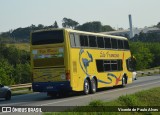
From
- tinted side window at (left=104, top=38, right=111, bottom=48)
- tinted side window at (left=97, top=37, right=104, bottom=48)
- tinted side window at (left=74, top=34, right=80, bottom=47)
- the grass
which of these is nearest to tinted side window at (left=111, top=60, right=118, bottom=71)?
tinted side window at (left=104, top=38, right=111, bottom=48)

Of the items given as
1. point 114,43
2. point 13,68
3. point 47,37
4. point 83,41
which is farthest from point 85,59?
point 13,68

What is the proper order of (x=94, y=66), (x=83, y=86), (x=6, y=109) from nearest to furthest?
(x=6, y=109), (x=83, y=86), (x=94, y=66)

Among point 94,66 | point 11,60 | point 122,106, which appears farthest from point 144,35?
point 122,106

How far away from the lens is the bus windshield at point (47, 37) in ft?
80.0

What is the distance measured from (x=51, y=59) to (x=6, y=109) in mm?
5727

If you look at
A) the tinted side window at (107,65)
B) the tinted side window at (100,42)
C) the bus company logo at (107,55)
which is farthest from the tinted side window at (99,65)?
the tinted side window at (100,42)

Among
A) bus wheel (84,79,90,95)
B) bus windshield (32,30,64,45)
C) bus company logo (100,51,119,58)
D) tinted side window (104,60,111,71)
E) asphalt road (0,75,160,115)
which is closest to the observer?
asphalt road (0,75,160,115)

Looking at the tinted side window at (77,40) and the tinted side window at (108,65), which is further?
the tinted side window at (108,65)

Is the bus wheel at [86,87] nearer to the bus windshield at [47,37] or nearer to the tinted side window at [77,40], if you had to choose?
the tinted side window at [77,40]

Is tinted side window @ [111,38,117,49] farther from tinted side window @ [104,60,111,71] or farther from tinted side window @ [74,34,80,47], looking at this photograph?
tinted side window @ [74,34,80,47]

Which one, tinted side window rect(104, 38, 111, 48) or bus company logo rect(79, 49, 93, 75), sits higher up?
tinted side window rect(104, 38, 111, 48)

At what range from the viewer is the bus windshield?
24380mm

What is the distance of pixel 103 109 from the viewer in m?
14.8

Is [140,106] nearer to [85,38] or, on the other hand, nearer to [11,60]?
[85,38]
